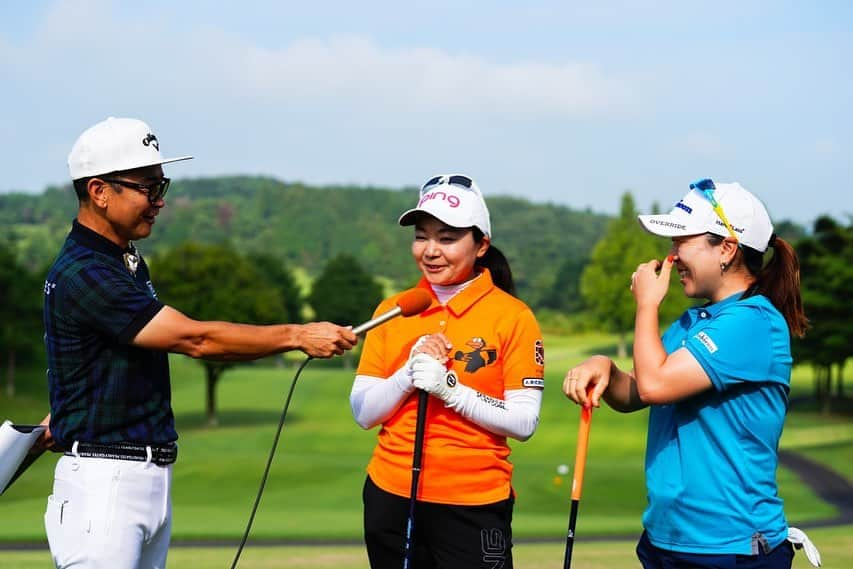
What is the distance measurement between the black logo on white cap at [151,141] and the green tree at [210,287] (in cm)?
3908

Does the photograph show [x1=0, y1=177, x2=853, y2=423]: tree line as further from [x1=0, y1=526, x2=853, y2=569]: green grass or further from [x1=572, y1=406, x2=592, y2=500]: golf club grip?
[x1=572, y1=406, x2=592, y2=500]: golf club grip

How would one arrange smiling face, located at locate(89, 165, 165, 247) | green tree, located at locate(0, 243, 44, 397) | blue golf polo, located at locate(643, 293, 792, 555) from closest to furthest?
blue golf polo, located at locate(643, 293, 792, 555)
smiling face, located at locate(89, 165, 165, 247)
green tree, located at locate(0, 243, 44, 397)

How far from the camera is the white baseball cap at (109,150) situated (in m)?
4.68

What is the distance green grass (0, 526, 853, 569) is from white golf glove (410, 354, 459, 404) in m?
5.32

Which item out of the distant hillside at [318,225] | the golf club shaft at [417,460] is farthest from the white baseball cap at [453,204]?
the distant hillside at [318,225]

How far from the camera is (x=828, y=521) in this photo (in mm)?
20469

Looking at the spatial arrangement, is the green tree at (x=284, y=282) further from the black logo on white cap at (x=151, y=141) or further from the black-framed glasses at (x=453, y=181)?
the black logo on white cap at (x=151, y=141)

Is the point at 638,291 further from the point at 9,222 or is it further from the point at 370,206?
the point at 370,206

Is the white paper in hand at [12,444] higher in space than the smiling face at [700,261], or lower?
lower

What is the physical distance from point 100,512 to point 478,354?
176cm

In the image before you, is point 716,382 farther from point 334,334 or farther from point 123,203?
point 123,203

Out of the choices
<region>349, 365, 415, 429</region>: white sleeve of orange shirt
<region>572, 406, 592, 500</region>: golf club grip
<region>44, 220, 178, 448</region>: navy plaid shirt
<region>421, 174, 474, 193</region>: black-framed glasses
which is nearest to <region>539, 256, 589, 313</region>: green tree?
<region>421, 174, 474, 193</region>: black-framed glasses

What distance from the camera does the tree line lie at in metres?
44.8

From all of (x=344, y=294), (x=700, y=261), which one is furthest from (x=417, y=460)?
(x=344, y=294)
